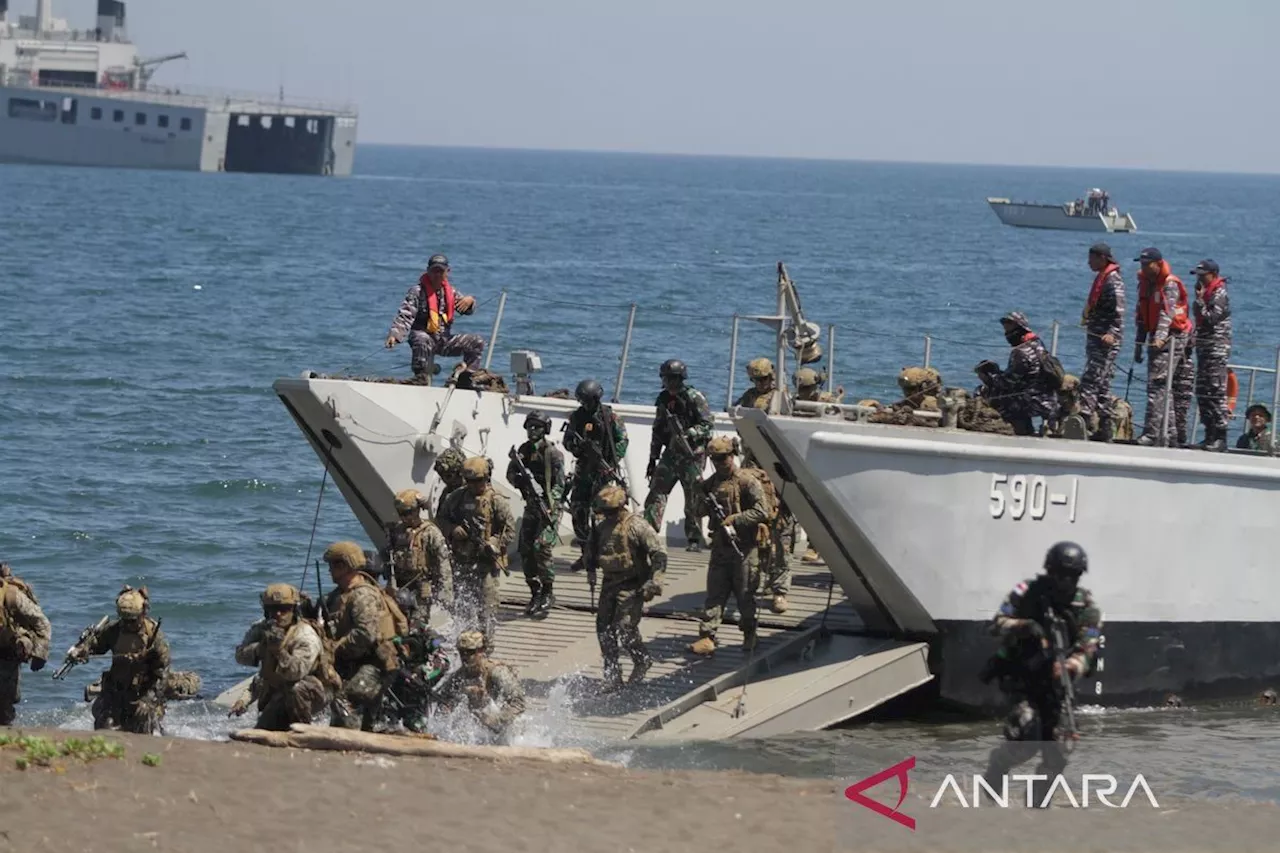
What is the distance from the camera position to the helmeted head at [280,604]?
13828 mm

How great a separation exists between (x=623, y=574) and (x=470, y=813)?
384cm

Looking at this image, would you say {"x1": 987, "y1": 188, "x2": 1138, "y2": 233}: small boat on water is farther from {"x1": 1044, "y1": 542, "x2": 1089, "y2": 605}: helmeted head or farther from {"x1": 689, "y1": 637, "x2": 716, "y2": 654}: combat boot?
{"x1": 1044, "y1": 542, "x2": 1089, "y2": 605}: helmeted head

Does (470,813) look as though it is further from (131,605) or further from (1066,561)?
(1066,561)

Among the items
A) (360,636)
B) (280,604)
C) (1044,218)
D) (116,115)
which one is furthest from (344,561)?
(116,115)

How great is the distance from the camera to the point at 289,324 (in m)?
51.5

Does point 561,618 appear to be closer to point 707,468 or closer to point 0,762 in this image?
point 707,468

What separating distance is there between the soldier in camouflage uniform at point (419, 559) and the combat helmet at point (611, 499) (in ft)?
3.96

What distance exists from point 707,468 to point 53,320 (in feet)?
113

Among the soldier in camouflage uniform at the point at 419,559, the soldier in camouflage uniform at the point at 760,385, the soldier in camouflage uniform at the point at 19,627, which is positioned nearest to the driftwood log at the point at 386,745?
the soldier in camouflage uniform at the point at 19,627

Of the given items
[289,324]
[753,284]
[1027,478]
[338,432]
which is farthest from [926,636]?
[753,284]

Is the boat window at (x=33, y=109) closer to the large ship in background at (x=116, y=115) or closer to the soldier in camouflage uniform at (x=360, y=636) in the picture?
the large ship in background at (x=116, y=115)

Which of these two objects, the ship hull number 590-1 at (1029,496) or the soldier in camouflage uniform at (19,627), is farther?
the ship hull number 590-1 at (1029,496)

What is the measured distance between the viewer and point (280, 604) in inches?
545

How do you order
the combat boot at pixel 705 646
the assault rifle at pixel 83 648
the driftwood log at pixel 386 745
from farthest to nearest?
1. the combat boot at pixel 705 646
2. the assault rifle at pixel 83 648
3. the driftwood log at pixel 386 745
